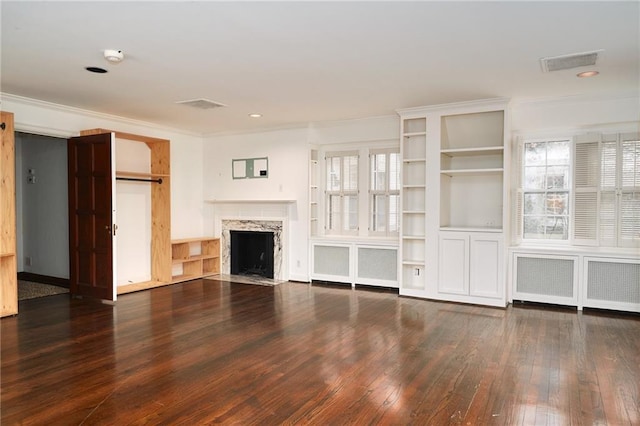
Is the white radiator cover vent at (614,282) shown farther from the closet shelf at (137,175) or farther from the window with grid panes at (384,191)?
the closet shelf at (137,175)

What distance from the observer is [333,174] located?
7.01m

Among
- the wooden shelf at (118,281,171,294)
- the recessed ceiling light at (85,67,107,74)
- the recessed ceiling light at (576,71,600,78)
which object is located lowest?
the wooden shelf at (118,281,171,294)

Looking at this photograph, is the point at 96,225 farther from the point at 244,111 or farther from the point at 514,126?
the point at 514,126

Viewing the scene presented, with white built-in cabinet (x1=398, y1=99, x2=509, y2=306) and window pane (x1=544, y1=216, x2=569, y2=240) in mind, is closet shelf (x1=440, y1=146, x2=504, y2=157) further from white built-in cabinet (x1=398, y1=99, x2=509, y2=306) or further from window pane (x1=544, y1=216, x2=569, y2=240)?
window pane (x1=544, y1=216, x2=569, y2=240)

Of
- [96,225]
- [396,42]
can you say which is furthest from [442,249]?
[96,225]

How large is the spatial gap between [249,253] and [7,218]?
3682 millimetres

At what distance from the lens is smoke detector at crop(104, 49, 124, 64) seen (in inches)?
142

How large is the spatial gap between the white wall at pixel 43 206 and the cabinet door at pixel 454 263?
563cm

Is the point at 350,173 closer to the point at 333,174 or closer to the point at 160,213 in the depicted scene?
the point at 333,174

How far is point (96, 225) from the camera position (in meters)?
5.62

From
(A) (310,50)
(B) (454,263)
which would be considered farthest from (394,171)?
(A) (310,50)

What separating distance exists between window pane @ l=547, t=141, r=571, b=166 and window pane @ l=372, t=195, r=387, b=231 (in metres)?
2.27

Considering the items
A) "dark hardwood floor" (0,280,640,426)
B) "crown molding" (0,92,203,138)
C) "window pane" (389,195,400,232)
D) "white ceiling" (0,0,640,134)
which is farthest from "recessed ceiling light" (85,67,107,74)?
"window pane" (389,195,400,232)

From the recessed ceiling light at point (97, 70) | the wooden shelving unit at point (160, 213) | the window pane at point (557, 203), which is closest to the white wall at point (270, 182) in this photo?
the wooden shelving unit at point (160, 213)
